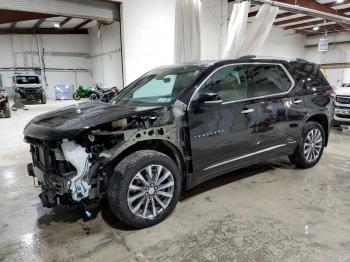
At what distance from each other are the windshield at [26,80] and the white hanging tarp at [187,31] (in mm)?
11855

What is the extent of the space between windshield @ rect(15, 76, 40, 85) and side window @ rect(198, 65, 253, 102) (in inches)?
568

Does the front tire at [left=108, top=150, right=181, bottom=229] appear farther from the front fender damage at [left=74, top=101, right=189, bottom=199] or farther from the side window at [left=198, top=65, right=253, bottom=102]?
the side window at [left=198, top=65, right=253, bottom=102]

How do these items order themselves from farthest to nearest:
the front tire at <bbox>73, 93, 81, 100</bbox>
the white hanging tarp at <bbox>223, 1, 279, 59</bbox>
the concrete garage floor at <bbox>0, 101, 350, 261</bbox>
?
the front tire at <bbox>73, 93, 81, 100</bbox> → the white hanging tarp at <bbox>223, 1, 279, 59</bbox> → the concrete garage floor at <bbox>0, 101, 350, 261</bbox>

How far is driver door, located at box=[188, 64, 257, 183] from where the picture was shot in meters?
2.78

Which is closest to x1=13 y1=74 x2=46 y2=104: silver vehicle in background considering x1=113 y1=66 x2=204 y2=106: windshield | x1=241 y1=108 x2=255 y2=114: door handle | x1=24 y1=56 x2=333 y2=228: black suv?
x1=113 y1=66 x2=204 y2=106: windshield

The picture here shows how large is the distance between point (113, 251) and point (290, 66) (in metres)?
3.13

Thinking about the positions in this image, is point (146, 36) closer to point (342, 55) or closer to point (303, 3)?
point (303, 3)

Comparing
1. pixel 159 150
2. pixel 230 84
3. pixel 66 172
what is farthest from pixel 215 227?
pixel 230 84

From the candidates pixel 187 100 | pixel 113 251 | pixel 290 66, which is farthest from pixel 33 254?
pixel 290 66

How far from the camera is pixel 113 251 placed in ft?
7.45

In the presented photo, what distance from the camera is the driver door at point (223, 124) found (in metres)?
2.78

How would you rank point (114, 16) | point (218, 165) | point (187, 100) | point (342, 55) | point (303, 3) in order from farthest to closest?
point (342, 55) < point (303, 3) < point (114, 16) < point (218, 165) < point (187, 100)

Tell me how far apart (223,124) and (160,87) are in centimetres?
93

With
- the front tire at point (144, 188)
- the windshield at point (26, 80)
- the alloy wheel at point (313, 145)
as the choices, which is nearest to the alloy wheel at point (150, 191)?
the front tire at point (144, 188)
